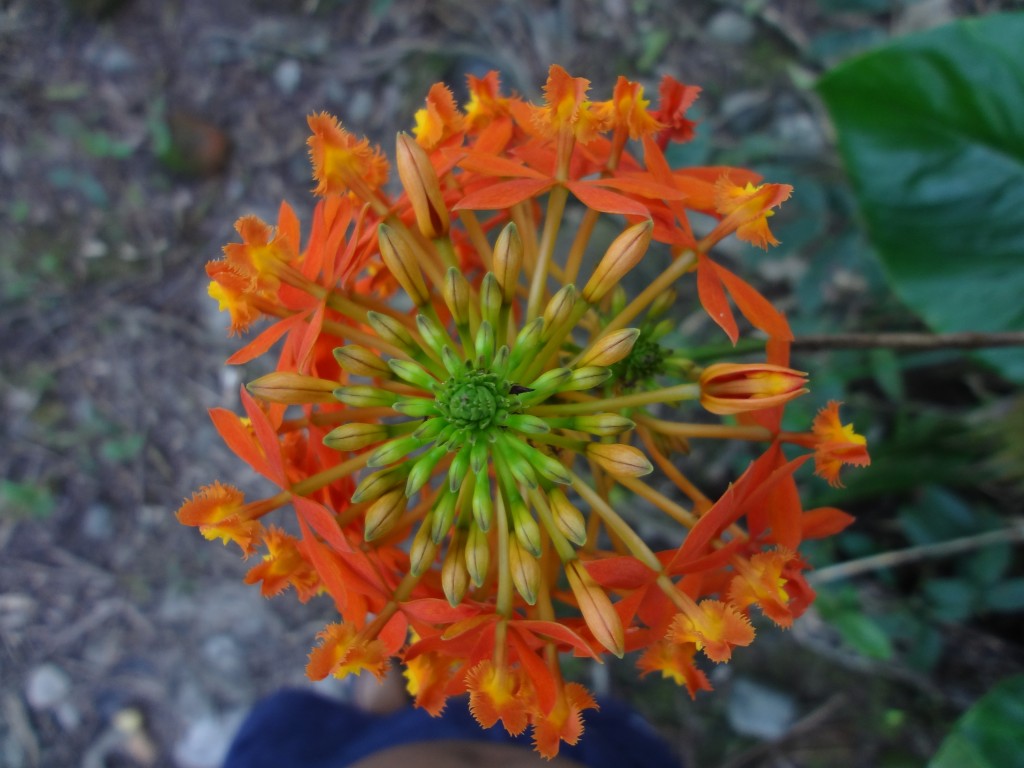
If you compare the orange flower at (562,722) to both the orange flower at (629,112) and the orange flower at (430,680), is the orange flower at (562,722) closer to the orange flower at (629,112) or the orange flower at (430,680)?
the orange flower at (430,680)

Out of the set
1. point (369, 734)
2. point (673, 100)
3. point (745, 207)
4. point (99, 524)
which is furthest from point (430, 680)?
point (99, 524)

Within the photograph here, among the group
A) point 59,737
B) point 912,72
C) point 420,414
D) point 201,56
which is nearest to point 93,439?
point 59,737

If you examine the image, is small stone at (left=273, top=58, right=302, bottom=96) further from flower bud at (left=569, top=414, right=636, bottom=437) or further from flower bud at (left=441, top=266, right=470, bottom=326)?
flower bud at (left=569, top=414, right=636, bottom=437)

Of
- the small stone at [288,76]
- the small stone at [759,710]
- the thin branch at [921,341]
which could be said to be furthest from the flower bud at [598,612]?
the small stone at [288,76]

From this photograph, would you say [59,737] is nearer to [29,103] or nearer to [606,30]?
[29,103]

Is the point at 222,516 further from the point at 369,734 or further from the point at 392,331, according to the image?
the point at 369,734
